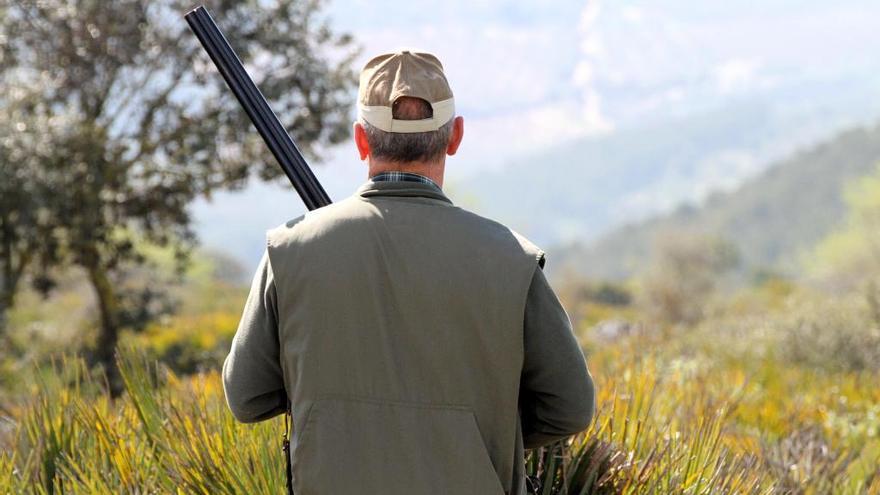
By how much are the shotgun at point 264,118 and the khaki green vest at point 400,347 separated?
536mm

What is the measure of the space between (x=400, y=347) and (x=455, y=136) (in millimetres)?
556

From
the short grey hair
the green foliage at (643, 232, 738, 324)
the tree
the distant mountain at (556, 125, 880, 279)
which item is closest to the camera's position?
the short grey hair

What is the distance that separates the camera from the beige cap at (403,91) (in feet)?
7.63

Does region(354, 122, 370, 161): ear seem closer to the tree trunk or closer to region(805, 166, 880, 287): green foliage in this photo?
the tree trunk

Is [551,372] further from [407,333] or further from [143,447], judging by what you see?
[143,447]

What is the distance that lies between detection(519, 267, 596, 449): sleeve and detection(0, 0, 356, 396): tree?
398 inches

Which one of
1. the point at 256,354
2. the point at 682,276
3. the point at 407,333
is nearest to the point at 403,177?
the point at 407,333

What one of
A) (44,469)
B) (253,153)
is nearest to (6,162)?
(253,153)

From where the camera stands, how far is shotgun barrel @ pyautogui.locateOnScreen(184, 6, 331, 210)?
280 cm

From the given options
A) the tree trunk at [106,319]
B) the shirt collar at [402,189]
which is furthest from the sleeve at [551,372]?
the tree trunk at [106,319]

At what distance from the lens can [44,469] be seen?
411 centimetres

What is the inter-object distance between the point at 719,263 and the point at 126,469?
54405 millimetres

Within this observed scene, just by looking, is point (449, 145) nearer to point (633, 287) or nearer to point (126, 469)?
point (126, 469)

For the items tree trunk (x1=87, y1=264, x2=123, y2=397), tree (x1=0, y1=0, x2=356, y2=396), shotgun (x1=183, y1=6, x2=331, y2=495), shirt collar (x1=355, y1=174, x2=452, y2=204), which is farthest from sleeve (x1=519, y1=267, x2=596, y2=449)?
tree trunk (x1=87, y1=264, x2=123, y2=397)
